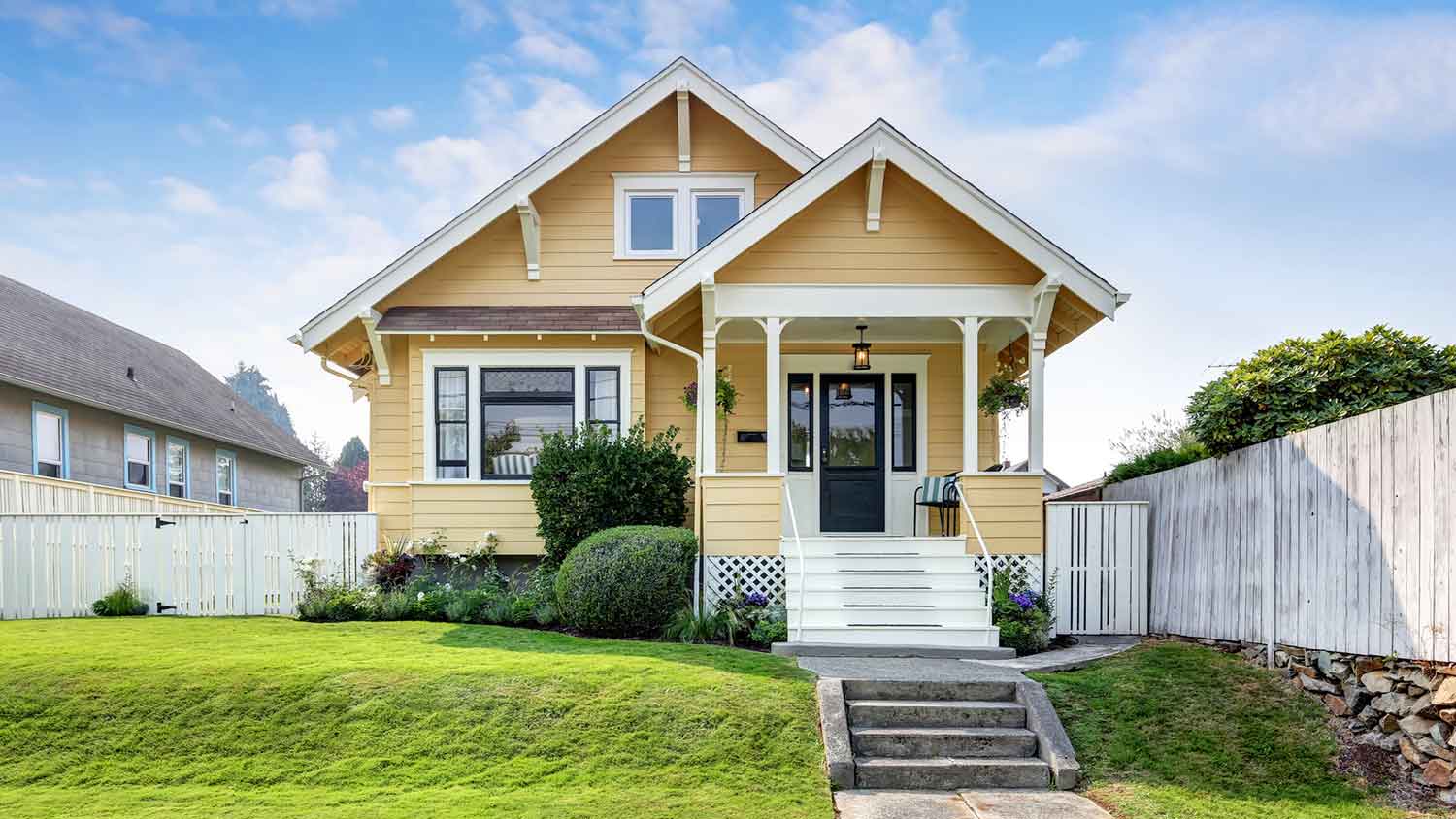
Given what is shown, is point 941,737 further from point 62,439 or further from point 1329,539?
point 62,439

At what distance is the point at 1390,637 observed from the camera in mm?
6531

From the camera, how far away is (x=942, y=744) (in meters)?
7.25

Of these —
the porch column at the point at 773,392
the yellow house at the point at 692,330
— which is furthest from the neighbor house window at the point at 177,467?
the porch column at the point at 773,392

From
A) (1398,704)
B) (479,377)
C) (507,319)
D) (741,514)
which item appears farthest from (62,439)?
(1398,704)

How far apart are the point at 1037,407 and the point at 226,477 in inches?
826

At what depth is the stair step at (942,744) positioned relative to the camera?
23.6 feet

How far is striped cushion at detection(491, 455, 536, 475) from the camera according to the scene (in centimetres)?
1334

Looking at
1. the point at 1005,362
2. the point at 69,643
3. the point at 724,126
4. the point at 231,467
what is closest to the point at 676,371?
the point at 724,126

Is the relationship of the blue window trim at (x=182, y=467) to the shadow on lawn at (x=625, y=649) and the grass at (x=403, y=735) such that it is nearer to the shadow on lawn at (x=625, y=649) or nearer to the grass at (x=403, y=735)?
the grass at (x=403, y=735)

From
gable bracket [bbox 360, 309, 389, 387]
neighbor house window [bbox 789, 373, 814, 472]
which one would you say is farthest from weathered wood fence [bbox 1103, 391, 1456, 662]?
gable bracket [bbox 360, 309, 389, 387]

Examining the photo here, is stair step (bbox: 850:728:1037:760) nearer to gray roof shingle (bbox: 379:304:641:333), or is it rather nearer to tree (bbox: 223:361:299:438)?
gray roof shingle (bbox: 379:304:641:333)

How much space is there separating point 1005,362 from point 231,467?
1988 cm

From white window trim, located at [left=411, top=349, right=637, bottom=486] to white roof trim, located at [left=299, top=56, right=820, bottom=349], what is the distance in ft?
3.72

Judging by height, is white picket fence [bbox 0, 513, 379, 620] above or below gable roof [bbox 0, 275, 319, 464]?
below
